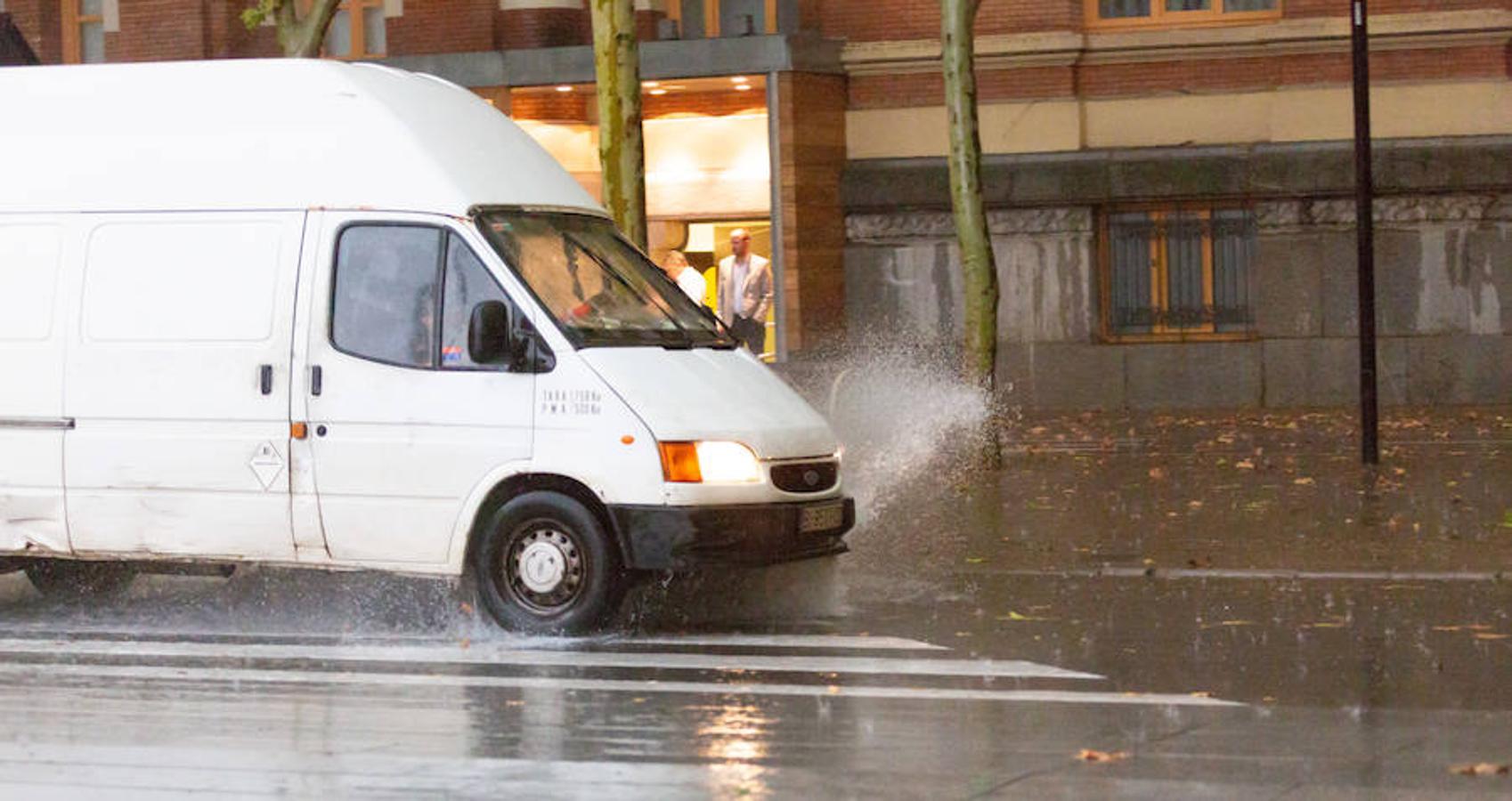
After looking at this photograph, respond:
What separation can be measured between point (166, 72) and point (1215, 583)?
5904 millimetres

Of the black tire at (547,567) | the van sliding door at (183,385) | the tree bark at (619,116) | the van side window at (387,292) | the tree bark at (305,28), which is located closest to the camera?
the black tire at (547,567)

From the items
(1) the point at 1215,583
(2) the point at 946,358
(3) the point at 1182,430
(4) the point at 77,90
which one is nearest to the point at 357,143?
(4) the point at 77,90

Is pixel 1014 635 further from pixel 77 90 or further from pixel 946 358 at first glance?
pixel 946 358

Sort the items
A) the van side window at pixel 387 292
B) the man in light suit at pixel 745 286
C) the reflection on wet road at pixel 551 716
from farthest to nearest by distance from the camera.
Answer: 1. the man in light suit at pixel 745 286
2. the van side window at pixel 387 292
3. the reflection on wet road at pixel 551 716

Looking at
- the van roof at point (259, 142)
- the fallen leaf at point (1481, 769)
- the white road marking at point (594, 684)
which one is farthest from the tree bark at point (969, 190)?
the fallen leaf at point (1481, 769)

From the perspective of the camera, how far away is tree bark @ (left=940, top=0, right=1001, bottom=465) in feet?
63.2

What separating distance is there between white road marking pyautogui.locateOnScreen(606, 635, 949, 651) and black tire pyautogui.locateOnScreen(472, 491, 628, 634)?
0.79 feet

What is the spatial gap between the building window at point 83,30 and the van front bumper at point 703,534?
67.4 feet

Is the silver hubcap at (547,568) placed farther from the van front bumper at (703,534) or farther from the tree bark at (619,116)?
the tree bark at (619,116)

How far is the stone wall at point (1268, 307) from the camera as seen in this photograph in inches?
987

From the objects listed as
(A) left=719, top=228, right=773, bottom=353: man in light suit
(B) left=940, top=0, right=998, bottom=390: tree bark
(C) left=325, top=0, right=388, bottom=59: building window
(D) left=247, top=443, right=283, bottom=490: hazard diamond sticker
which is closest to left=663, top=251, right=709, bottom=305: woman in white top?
(A) left=719, top=228, right=773, bottom=353: man in light suit

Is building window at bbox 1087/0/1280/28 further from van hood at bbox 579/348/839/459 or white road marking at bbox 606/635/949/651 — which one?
white road marking at bbox 606/635/949/651

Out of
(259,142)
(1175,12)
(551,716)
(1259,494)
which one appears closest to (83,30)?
(1175,12)

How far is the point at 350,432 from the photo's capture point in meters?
12.3
